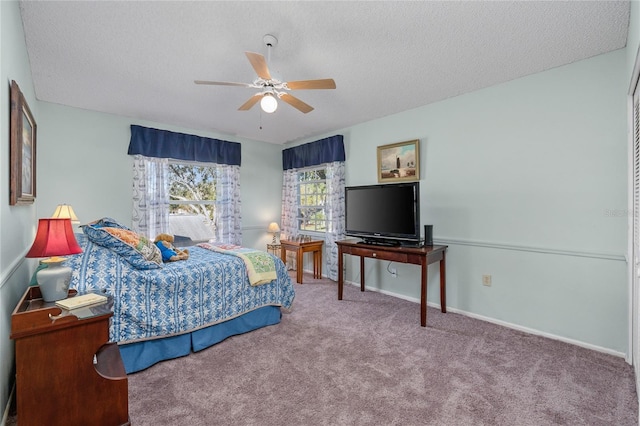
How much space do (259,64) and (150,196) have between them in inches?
116

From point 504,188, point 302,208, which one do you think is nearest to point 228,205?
point 302,208

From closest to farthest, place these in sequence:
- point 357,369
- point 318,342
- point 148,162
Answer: point 357,369 < point 318,342 < point 148,162

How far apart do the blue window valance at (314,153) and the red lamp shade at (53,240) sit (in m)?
3.40

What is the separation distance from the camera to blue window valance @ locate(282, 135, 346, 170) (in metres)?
4.44

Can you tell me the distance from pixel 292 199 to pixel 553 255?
3.81 metres

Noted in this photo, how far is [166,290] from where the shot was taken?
226 cm

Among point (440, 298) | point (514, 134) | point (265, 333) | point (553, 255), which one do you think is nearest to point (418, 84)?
point (514, 134)

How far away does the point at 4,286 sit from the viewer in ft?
5.03

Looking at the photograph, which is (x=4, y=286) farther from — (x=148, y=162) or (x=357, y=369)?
(x=148, y=162)

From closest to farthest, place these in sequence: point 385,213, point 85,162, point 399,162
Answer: point 385,213
point 85,162
point 399,162

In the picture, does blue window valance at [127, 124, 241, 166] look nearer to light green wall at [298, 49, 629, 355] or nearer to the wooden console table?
the wooden console table

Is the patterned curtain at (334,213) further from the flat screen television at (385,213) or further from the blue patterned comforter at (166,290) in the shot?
the blue patterned comforter at (166,290)

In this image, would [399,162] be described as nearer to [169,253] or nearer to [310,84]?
[310,84]

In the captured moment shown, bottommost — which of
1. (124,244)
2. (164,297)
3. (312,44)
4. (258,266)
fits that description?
(164,297)
